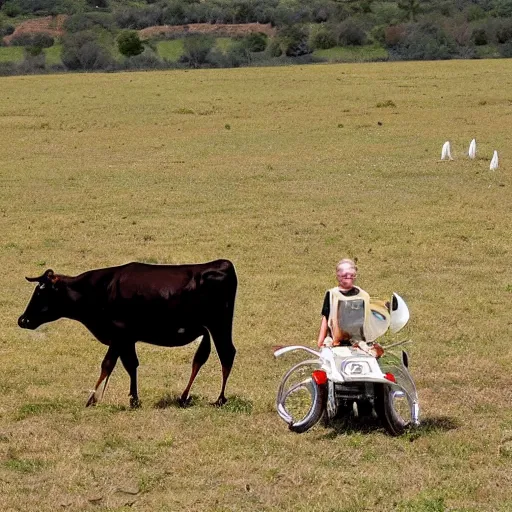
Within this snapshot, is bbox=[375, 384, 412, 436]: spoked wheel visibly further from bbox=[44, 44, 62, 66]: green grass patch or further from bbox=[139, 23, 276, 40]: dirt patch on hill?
bbox=[139, 23, 276, 40]: dirt patch on hill

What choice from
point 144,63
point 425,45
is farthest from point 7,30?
point 425,45

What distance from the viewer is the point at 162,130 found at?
122 feet

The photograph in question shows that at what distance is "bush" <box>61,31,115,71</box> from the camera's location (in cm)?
8531

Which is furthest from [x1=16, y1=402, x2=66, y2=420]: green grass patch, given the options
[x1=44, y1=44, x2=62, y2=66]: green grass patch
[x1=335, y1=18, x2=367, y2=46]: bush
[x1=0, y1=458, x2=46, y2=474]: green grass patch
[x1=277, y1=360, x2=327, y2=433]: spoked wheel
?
[x1=335, y1=18, x2=367, y2=46]: bush

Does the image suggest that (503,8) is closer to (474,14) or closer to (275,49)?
(474,14)

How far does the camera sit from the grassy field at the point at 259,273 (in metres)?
8.07

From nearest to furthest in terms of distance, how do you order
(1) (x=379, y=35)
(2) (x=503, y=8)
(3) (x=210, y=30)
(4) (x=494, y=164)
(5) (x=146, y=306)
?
(5) (x=146, y=306)
(4) (x=494, y=164)
(1) (x=379, y=35)
(3) (x=210, y=30)
(2) (x=503, y=8)

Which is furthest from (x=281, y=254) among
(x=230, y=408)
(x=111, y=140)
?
(x=111, y=140)

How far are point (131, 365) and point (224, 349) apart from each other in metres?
0.85

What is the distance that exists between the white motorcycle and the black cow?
40.8 inches

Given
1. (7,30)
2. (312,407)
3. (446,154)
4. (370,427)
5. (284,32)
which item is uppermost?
(312,407)

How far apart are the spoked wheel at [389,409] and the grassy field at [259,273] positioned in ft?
0.34

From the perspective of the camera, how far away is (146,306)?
383 inches

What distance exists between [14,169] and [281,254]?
1295 centimetres
